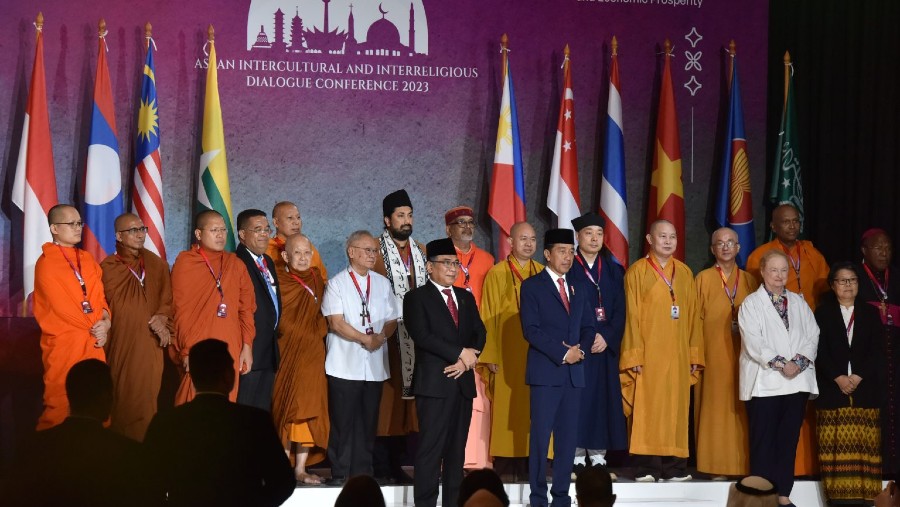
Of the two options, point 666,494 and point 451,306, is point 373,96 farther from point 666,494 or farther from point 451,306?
point 666,494

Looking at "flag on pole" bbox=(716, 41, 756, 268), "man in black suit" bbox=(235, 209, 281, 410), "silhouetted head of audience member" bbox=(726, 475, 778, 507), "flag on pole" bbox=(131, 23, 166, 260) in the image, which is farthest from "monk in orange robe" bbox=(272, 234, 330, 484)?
"silhouetted head of audience member" bbox=(726, 475, 778, 507)

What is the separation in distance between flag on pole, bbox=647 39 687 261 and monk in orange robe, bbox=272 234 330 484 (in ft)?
8.70

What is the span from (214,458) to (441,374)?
106 inches

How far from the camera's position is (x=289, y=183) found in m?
7.69

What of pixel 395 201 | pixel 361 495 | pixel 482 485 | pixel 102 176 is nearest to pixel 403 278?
pixel 395 201

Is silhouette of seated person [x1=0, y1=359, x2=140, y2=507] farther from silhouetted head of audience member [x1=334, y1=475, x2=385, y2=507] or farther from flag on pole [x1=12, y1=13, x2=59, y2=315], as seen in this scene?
flag on pole [x1=12, y1=13, x2=59, y2=315]

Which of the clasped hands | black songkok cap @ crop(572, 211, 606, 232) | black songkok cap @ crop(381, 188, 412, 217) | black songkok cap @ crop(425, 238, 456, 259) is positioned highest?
black songkok cap @ crop(381, 188, 412, 217)

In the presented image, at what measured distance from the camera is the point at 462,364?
572 cm

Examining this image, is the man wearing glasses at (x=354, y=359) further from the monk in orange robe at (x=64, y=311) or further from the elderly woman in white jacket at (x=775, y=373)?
the elderly woman in white jacket at (x=775, y=373)

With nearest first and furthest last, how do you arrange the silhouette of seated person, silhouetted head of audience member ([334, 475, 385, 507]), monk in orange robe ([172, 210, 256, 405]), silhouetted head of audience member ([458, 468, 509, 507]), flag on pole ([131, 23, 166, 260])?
silhouetted head of audience member ([334, 475, 385, 507])
the silhouette of seated person
silhouetted head of audience member ([458, 468, 509, 507])
monk in orange robe ([172, 210, 256, 405])
flag on pole ([131, 23, 166, 260])

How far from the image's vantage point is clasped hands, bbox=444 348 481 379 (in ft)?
18.7

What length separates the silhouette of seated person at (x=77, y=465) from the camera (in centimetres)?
289

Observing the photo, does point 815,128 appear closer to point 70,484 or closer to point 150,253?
point 150,253

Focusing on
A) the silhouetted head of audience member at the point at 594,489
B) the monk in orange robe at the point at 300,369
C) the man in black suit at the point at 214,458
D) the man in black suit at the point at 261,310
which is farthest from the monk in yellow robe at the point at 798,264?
the man in black suit at the point at 214,458
